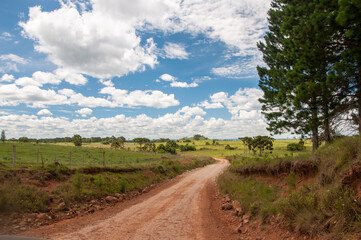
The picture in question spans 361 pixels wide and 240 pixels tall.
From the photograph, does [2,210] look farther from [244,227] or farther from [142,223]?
[244,227]

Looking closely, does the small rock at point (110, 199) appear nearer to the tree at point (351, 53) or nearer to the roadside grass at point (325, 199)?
the roadside grass at point (325, 199)

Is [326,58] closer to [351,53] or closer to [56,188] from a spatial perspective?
[351,53]

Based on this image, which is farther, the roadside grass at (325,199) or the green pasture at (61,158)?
the green pasture at (61,158)

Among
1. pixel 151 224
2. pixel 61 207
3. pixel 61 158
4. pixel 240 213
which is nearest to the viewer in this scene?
pixel 151 224

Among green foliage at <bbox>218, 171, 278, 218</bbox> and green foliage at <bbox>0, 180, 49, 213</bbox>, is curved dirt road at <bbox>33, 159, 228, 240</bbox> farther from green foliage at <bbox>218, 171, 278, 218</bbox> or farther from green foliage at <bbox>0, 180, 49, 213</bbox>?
green foliage at <bbox>0, 180, 49, 213</bbox>

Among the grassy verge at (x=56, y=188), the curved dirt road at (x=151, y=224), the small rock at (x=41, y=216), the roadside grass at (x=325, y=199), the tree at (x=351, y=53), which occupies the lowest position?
the curved dirt road at (x=151, y=224)

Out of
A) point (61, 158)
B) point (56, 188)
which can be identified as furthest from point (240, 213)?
point (61, 158)

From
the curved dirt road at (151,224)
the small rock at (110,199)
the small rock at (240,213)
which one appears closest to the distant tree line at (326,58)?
the small rock at (240,213)

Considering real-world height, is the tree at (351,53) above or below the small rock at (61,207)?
above

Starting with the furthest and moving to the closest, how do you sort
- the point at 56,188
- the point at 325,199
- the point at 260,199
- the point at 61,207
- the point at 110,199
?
the point at 110,199, the point at 56,188, the point at 61,207, the point at 260,199, the point at 325,199

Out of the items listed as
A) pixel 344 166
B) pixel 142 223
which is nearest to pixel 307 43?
pixel 344 166

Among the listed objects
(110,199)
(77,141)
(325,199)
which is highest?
(325,199)

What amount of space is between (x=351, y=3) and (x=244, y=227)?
29.3 ft

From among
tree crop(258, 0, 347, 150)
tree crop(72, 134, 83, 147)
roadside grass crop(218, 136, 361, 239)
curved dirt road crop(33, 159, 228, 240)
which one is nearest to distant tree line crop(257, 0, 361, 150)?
tree crop(258, 0, 347, 150)
